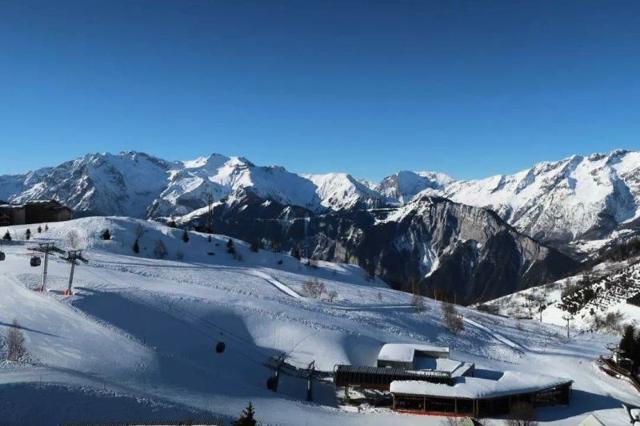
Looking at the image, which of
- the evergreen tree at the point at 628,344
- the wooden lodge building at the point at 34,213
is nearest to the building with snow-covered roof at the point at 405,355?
the evergreen tree at the point at 628,344

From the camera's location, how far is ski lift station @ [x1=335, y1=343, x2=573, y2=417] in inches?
2266

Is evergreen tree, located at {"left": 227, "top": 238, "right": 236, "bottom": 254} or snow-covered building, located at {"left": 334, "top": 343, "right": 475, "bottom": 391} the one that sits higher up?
evergreen tree, located at {"left": 227, "top": 238, "right": 236, "bottom": 254}

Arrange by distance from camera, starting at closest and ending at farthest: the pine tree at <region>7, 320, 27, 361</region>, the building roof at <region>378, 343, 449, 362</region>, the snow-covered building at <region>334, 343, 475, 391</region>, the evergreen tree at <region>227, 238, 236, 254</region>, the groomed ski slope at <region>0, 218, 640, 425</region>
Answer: the groomed ski slope at <region>0, 218, 640, 425</region>
the pine tree at <region>7, 320, 27, 361</region>
the snow-covered building at <region>334, 343, 475, 391</region>
the building roof at <region>378, 343, 449, 362</region>
the evergreen tree at <region>227, 238, 236, 254</region>

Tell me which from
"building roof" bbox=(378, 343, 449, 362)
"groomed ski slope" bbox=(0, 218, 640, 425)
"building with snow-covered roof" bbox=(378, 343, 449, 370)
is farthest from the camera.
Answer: "building roof" bbox=(378, 343, 449, 362)

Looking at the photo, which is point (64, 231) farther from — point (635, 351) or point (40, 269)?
point (635, 351)

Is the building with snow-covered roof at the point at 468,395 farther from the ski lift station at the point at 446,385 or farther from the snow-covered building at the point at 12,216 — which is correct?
the snow-covered building at the point at 12,216

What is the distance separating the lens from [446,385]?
195 ft

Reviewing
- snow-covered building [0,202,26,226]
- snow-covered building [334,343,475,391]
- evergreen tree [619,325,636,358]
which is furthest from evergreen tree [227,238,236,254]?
evergreen tree [619,325,636,358]

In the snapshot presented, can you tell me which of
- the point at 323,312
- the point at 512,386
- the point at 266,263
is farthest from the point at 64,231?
the point at 512,386

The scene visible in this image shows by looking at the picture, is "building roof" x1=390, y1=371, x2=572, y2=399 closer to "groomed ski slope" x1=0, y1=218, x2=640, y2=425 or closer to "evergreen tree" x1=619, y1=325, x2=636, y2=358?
"groomed ski slope" x1=0, y1=218, x2=640, y2=425

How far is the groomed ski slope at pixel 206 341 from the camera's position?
144 ft

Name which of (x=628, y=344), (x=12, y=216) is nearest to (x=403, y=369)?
(x=628, y=344)

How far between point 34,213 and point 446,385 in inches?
5513

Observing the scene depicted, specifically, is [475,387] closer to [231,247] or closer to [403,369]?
[403,369]
